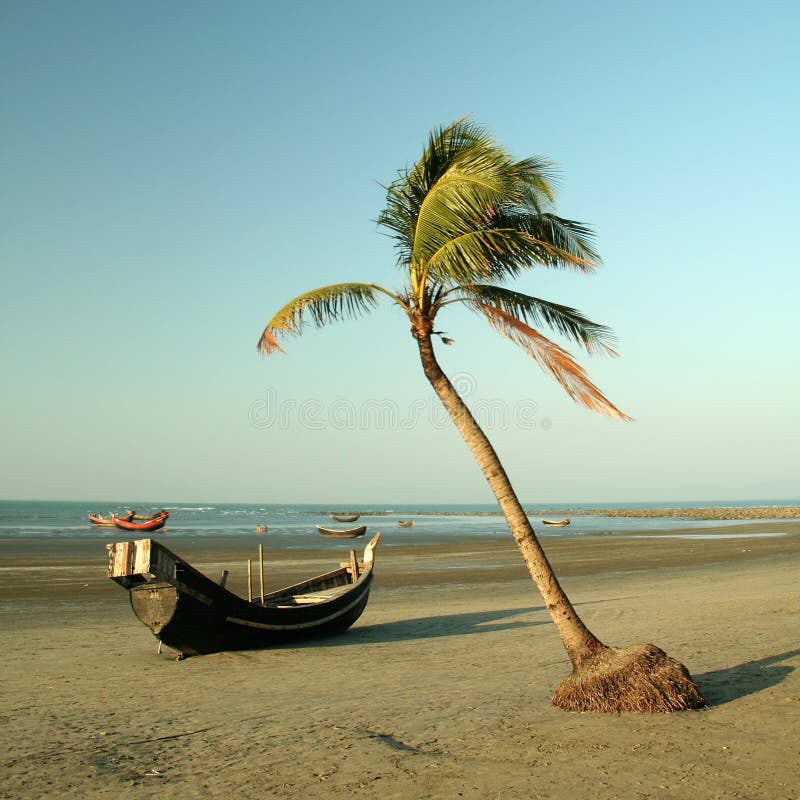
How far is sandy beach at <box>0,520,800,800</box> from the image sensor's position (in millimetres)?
Answer: 6117

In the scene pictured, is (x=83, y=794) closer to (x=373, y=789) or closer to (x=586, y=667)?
(x=373, y=789)

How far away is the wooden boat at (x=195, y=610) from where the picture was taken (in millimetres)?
10836

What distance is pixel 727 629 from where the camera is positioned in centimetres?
1302

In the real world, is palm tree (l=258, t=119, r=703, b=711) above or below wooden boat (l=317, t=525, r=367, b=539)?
above

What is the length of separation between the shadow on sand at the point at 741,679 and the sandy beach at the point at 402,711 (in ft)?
0.15

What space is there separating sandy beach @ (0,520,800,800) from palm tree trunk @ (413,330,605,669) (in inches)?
30.7

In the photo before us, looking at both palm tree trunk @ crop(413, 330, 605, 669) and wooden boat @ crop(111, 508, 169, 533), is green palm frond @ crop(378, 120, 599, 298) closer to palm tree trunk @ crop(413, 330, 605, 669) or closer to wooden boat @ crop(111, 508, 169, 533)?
palm tree trunk @ crop(413, 330, 605, 669)

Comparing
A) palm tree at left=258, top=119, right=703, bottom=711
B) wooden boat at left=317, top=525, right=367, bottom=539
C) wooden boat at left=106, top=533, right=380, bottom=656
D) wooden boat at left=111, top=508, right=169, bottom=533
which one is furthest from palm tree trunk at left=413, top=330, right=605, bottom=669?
wooden boat at left=111, top=508, right=169, bottom=533

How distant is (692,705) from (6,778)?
21.8 ft

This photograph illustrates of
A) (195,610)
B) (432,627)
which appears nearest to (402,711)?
(195,610)

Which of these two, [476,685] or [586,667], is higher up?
[586,667]

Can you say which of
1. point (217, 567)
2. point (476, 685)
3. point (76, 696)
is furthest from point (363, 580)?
point (217, 567)

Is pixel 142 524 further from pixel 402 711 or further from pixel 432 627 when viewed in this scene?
pixel 402 711

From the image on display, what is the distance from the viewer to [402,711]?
839 centimetres
